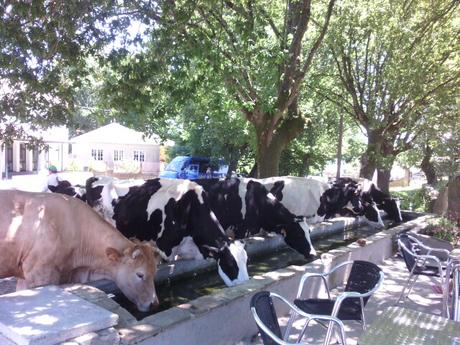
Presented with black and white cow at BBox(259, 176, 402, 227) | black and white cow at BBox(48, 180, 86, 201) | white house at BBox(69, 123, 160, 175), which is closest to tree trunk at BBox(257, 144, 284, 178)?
black and white cow at BBox(259, 176, 402, 227)

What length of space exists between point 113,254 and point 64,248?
0.52 m

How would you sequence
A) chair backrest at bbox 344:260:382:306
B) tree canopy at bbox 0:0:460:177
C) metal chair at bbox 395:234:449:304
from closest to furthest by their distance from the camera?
1. chair backrest at bbox 344:260:382:306
2. metal chair at bbox 395:234:449:304
3. tree canopy at bbox 0:0:460:177

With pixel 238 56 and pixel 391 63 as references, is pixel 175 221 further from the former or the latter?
pixel 391 63

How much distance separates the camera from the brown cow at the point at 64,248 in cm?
460

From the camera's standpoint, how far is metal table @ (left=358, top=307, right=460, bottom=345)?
2.98 metres

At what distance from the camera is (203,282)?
6.81 metres

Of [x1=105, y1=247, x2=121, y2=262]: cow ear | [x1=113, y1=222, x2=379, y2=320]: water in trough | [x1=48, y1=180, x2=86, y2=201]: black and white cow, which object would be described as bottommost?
[x1=113, y1=222, x2=379, y2=320]: water in trough

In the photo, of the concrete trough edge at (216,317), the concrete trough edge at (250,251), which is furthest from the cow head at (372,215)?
the concrete trough edge at (216,317)

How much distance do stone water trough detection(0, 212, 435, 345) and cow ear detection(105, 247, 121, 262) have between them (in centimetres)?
55

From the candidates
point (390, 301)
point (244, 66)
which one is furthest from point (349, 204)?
point (390, 301)

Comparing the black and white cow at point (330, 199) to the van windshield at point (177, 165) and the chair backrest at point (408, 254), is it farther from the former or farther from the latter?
the van windshield at point (177, 165)

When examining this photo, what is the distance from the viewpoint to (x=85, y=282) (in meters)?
5.16

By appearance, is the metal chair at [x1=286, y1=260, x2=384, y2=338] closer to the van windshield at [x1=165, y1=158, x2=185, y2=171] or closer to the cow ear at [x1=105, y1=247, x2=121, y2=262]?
the cow ear at [x1=105, y1=247, x2=121, y2=262]

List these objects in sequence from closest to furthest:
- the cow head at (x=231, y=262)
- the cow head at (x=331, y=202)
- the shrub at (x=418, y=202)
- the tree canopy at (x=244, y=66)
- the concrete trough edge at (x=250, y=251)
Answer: the cow head at (x=231, y=262), the concrete trough edge at (x=250, y=251), the tree canopy at (x=244, y=66), the cow head at (x=331, y=202), the shrub at (x=418, y=202)
